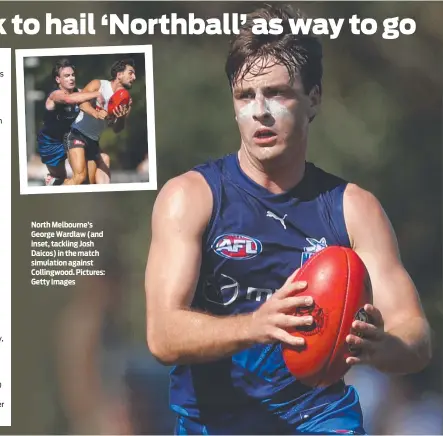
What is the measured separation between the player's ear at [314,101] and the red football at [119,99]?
101 centimetres

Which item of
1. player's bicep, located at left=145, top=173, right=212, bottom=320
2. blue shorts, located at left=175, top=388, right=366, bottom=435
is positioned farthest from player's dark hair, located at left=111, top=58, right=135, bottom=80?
blue shorts, located at left=175, top=388, right=366, bottom=435

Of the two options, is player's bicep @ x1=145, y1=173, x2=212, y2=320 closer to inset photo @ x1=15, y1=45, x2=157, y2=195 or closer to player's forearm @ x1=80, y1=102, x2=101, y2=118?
inset photo @ x1=15, y1=45, x2=157, y2=195

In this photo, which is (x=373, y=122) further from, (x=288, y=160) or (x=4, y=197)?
(x=4, y=197)

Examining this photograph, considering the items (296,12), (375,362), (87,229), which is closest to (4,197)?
(87,229)

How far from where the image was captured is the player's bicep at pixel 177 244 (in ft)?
15.6

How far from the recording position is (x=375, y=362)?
486 cm

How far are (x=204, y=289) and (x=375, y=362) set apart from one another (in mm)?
992

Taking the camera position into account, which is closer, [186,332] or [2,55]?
[186,332]

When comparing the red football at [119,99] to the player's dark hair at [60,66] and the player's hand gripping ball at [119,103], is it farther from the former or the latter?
the player's dark hair at [60,66]

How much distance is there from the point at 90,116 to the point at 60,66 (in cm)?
33

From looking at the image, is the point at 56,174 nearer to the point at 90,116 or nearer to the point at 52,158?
the point at 52,158

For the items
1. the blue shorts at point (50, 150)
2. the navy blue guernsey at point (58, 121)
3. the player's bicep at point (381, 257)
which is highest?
the navy blue guernsey at point (58, 121)

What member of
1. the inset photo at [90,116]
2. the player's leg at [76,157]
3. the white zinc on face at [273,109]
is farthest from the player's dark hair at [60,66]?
the white zinc on face at [273,109]

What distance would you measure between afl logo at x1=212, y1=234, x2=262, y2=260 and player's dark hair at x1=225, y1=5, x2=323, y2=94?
874mm
